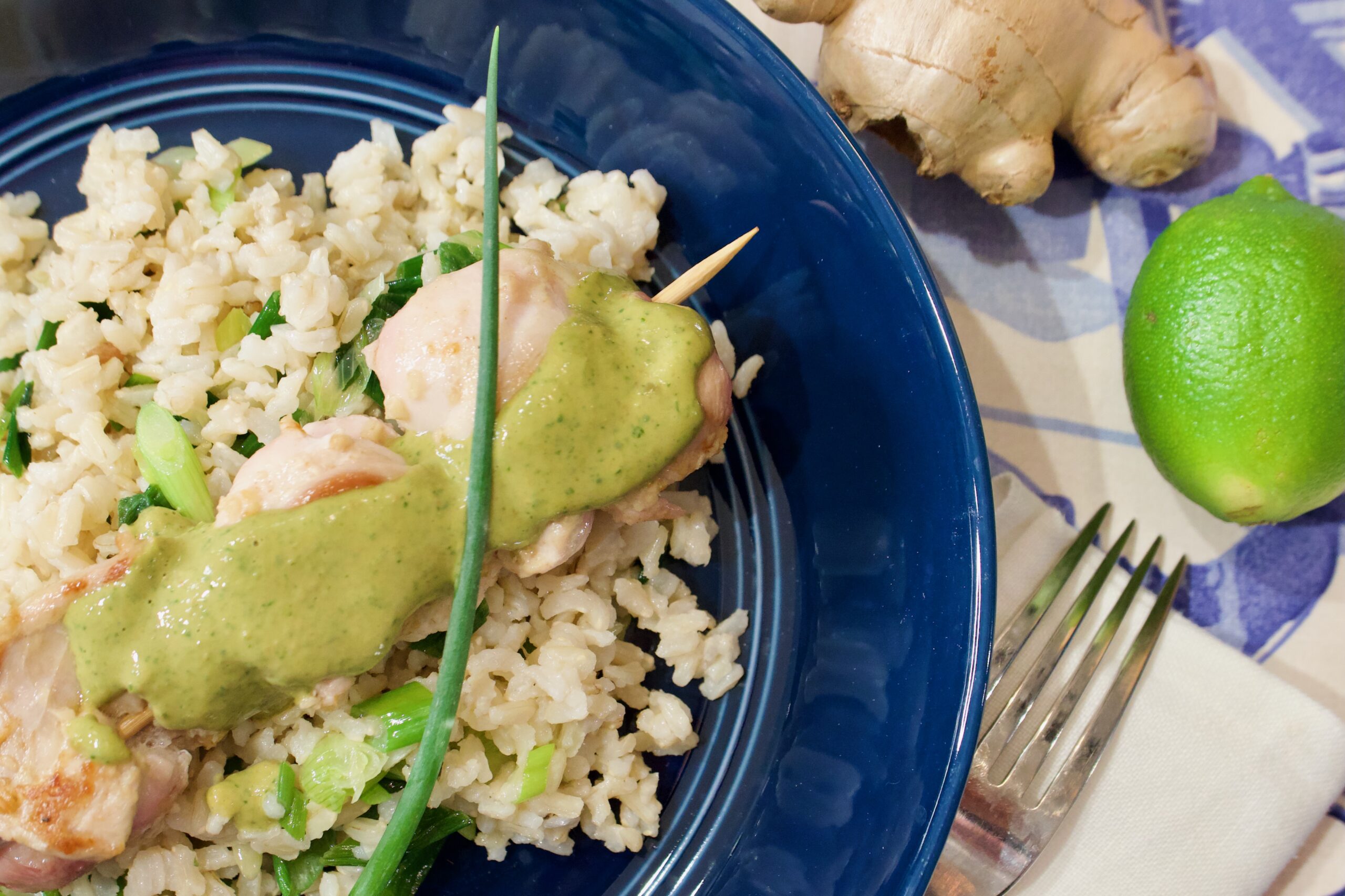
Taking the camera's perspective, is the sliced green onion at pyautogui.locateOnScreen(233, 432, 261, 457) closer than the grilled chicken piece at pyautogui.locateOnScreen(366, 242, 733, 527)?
No

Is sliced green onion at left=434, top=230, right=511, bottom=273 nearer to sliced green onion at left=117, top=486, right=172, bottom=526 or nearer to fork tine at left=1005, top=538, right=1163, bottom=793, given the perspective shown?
sliced green onion at left=117, top=486, right=172, bottom=526

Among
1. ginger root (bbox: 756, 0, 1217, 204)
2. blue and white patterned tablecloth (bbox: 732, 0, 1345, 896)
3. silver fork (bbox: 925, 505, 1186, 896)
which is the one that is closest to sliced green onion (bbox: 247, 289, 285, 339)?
ginger root (bbox: 756, 0, 1217, 204)

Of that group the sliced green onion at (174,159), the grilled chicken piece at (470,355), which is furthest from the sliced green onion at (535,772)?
the sliced green onion at (174,159)

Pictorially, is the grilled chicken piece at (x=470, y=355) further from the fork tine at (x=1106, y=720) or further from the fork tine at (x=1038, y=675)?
the fork tine at (x=1106, y=720)

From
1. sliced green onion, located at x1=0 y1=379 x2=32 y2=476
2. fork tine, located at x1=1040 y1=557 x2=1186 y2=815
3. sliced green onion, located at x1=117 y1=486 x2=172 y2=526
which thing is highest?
sliced green onion, located at x1=0 y1=379 x2=32 y2=476

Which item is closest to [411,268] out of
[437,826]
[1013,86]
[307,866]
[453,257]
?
[453,257]

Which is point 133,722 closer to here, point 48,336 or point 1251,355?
point 48,336
